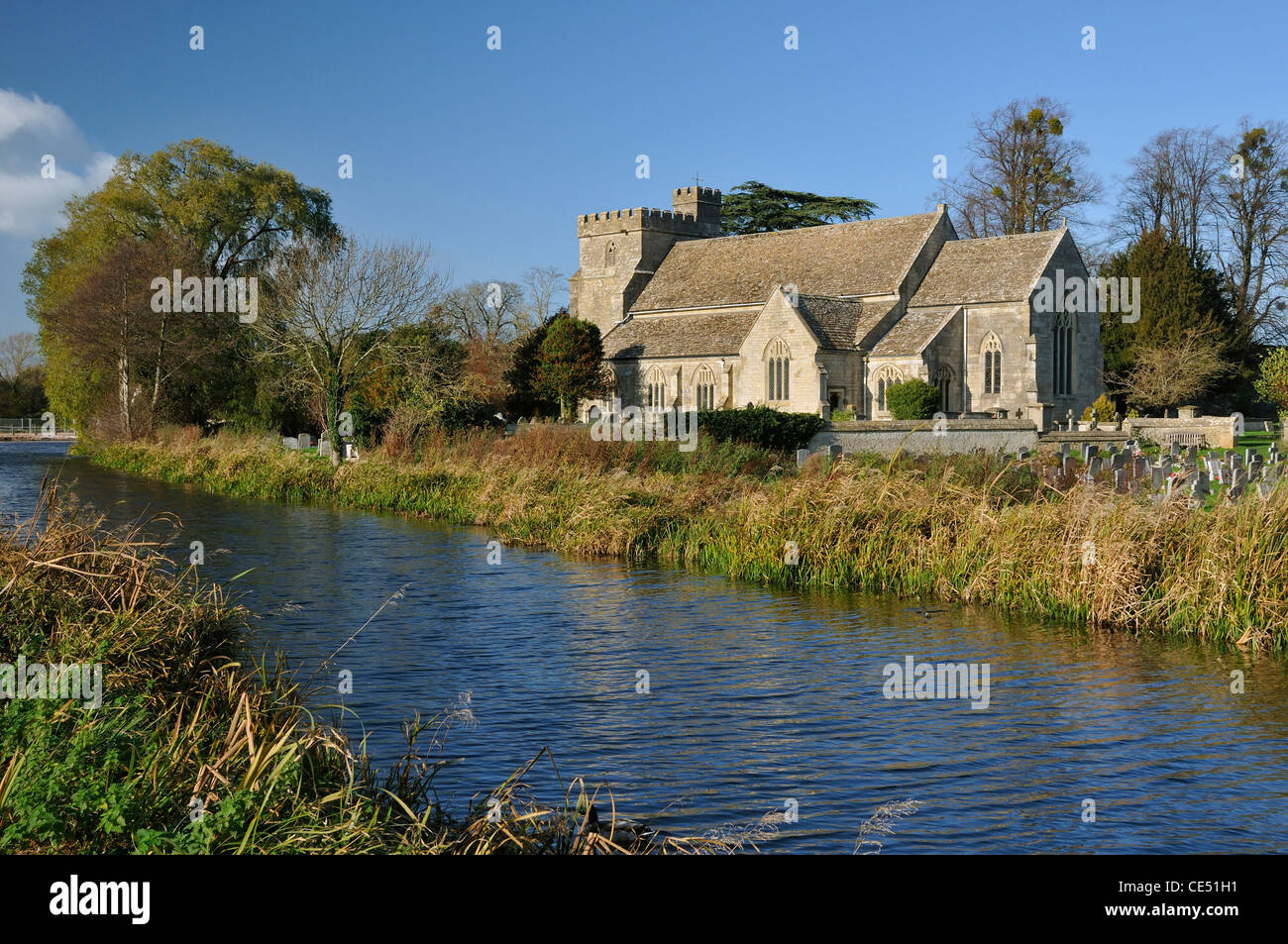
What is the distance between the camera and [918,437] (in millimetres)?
33281

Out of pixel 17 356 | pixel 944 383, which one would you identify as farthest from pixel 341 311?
pixel 17 356

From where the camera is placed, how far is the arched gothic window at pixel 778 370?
4528cm

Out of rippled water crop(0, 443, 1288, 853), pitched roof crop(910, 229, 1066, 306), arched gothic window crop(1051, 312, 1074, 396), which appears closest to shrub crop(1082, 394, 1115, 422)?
arched gothic window crop(1051, 312, 1074, 396)

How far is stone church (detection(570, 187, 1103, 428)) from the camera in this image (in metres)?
44.9

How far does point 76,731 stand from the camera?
239 inches

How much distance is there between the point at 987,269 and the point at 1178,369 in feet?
31.7

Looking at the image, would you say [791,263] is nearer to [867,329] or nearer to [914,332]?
[867,329]

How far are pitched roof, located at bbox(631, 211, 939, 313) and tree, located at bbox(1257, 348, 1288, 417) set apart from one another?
47.9 ft

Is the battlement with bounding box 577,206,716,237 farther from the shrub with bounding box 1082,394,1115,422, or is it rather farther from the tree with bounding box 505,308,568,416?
the shrub with bounding box 1082,394,1115,422
